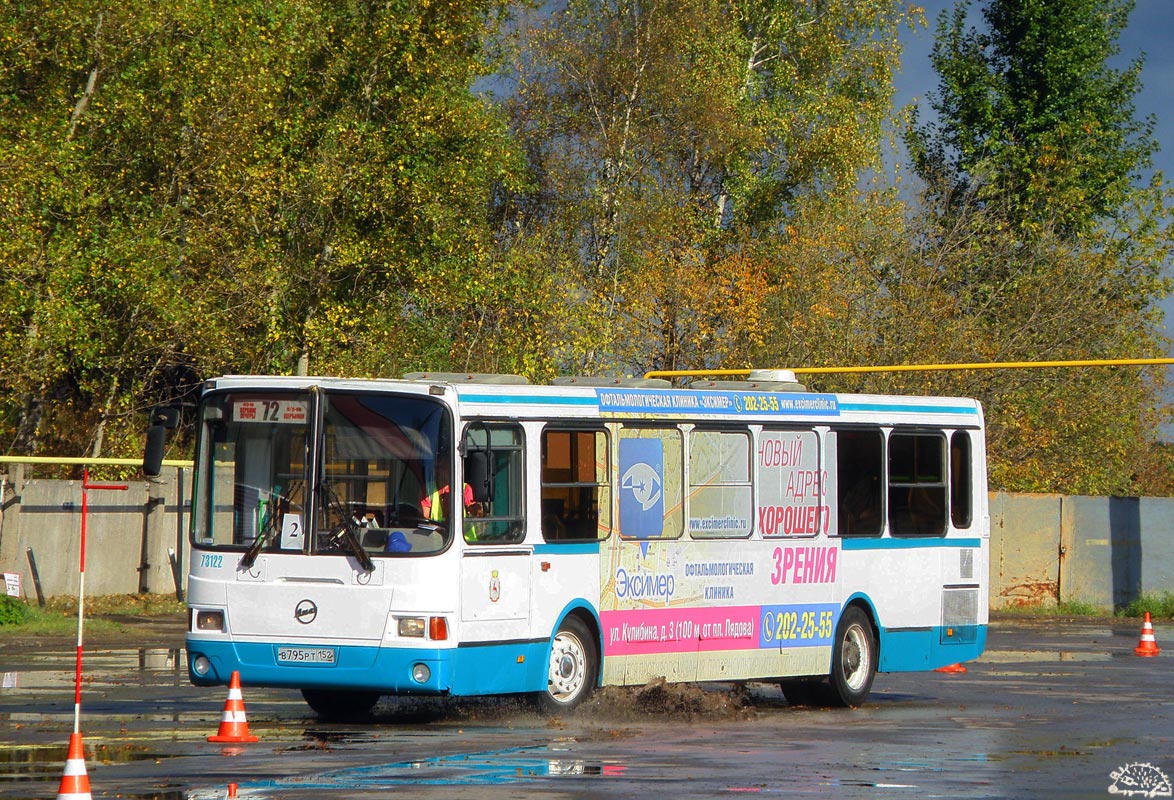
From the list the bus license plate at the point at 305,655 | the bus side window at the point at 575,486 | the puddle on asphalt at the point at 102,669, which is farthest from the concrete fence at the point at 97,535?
the bus license plate at the point at 305,655

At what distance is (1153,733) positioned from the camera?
50.7ft

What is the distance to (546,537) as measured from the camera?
52.1 feet

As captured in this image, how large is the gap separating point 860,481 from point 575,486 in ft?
12.8

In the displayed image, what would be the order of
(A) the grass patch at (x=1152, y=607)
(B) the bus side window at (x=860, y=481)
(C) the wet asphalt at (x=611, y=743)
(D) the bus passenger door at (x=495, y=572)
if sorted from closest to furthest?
(C) the wet asphalt at (x=611, y=743)
(D) the bus passenger door at (x=495, y=572)
(B) the bus side window at (x=860, y=481)
(A) the grass patch at (x=1152, y=607)

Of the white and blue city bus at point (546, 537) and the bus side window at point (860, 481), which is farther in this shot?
the bus side window at point (860, 481)

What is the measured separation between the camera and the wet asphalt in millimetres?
11242

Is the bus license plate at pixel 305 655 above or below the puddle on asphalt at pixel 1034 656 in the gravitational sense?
above

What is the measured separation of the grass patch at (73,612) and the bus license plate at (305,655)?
12.3 meters

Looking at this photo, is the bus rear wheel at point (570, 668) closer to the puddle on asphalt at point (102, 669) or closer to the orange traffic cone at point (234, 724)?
the orange traffic cone at point (234, 724)

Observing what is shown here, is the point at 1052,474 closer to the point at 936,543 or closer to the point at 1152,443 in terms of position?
the point at 1152,443

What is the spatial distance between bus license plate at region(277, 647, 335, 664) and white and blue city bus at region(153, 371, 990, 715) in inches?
0.6

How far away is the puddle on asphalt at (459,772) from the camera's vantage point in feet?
36.2

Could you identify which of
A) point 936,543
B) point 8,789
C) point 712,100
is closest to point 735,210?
point 712,100

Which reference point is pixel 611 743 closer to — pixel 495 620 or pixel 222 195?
pixel 495 620
